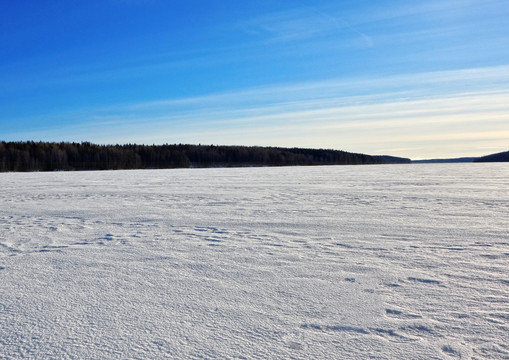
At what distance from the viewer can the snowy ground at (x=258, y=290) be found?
1590mm

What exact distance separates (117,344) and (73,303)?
2.04 feet

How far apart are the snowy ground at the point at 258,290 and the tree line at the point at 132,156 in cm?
4226

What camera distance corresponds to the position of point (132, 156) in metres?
53.1

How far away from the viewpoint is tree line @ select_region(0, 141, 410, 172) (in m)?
45.1

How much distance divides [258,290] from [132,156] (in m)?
53.7

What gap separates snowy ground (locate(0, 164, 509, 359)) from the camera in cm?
159

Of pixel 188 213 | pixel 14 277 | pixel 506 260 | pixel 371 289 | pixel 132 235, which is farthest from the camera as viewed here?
pixel 188 213

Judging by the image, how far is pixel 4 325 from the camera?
5.82ft

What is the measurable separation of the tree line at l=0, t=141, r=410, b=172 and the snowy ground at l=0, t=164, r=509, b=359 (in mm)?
42262

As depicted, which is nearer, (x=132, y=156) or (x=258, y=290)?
(x=258, y=290)

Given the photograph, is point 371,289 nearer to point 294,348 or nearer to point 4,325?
point 294,348

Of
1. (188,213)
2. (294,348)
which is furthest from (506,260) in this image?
(188,213)

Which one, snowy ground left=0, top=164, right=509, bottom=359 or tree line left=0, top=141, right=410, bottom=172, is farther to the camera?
tree line left=0, top=141, right=410, bottom=172

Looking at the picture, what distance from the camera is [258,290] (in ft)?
7.41
